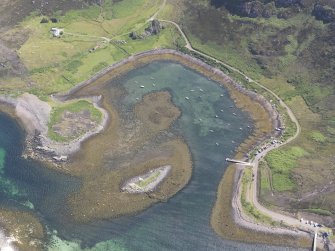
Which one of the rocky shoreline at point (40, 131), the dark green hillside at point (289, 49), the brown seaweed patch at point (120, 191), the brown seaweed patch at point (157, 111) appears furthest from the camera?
the brown seaweed patch at point (157, 111)

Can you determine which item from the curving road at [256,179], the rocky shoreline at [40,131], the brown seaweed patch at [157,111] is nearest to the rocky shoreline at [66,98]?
the rocky shoreline at [40,131]

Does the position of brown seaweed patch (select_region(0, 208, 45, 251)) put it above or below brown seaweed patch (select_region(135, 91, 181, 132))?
below

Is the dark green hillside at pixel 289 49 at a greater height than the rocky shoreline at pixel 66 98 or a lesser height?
greater

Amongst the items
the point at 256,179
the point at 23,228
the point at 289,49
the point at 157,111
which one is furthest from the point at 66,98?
the point at 289,49

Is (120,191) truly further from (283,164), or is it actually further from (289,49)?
(289,49)

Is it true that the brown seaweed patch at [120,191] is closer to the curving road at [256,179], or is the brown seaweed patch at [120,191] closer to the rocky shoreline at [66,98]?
the rocky shoreline at [66,98]

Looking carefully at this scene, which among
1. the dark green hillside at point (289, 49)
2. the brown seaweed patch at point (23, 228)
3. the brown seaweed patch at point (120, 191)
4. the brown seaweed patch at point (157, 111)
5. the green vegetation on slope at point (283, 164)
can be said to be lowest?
the brown seaweed patch at point (23, 228)

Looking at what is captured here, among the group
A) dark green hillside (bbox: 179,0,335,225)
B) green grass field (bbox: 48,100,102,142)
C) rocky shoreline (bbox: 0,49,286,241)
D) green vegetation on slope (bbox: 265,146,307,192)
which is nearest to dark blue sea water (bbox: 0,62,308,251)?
rocky shoreline (bbox: 0,49,286,241)

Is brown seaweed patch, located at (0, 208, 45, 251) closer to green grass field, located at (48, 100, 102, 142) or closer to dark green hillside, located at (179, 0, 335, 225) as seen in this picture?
green grass field, located at (48, 100, 102, 142)

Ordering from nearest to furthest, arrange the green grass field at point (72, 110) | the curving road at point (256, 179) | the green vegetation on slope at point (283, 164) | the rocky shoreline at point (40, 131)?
the curving road at point (256, 179) < the green vegetation on slope at point (283, 164) < the rocky shoreline at point (40, 131) < the green grass field at point (72, 110)
